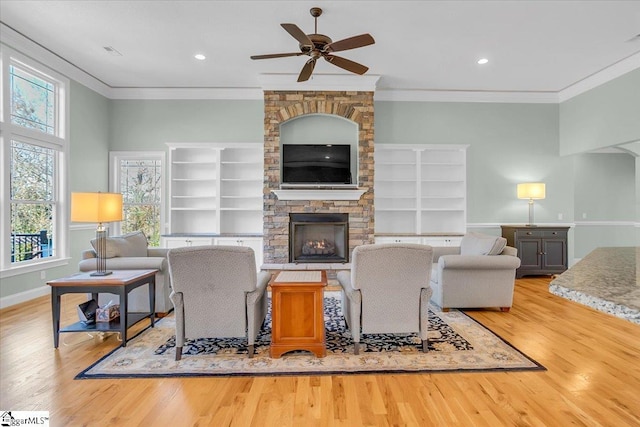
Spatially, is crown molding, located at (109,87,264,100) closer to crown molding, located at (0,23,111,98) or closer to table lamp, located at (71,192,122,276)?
crown molding, located at (0,23,111,98)

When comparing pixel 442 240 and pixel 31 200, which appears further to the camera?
pixel 442 240

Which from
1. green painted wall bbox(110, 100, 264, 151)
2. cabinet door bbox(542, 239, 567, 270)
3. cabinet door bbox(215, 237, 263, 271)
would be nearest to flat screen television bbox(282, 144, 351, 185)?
green painted wall bbox(110, 100, 264, 151)

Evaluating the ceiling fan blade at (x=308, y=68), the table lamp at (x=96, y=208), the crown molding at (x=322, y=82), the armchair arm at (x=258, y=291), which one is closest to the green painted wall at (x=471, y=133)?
the crown molding at (x=322, y=82)

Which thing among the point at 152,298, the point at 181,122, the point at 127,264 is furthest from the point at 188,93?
the point at 152,298

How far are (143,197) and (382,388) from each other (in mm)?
5671

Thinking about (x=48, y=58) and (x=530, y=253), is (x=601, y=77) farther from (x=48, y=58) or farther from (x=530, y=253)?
(x=48, y=58)

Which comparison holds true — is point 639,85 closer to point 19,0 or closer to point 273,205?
point 273,205

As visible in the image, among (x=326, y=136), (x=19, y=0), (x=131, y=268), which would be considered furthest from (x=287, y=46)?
(x=131, y=268)

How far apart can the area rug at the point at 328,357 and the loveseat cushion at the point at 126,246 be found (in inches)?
38.5

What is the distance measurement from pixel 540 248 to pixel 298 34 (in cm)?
526

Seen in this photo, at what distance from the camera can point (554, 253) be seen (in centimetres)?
579

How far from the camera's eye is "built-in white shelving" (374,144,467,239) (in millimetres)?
6191

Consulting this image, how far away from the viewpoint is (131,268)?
3.50 m

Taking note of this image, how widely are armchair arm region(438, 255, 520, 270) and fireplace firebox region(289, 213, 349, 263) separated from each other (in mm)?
2194
